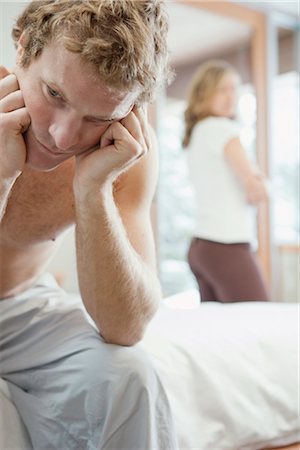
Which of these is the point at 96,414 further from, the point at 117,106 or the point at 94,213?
the point at 117,106

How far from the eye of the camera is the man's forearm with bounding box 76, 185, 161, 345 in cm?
102

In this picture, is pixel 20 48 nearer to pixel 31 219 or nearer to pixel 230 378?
pixel 31 219

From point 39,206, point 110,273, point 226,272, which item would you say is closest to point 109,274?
point 110,273

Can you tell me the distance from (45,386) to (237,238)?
4.19 ft

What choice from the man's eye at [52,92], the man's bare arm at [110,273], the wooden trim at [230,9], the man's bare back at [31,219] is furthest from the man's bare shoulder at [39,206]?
the wooden trim at [230,9]

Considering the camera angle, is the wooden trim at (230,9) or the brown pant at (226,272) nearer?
the brown pant at (226,272)

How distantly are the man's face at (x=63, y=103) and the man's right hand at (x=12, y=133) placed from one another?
1 centimetres

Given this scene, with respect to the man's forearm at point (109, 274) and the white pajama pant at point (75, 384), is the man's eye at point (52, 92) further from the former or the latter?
the white pajama pant at point (75, 384)

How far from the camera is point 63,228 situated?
1189 mm

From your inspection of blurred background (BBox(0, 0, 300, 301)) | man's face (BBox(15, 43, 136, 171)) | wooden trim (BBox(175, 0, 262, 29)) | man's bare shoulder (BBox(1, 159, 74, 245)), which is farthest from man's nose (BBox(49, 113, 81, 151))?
wooden trim (BBox(175, 0, 262, 29))

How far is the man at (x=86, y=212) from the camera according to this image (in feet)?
2.97

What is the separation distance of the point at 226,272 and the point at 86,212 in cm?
121

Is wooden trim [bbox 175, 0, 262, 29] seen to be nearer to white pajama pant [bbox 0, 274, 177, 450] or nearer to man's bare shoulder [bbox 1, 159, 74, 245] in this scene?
man's bare shoulder [bbox 1, 159, 74, 245]

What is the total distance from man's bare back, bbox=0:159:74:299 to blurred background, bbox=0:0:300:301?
197 cm
